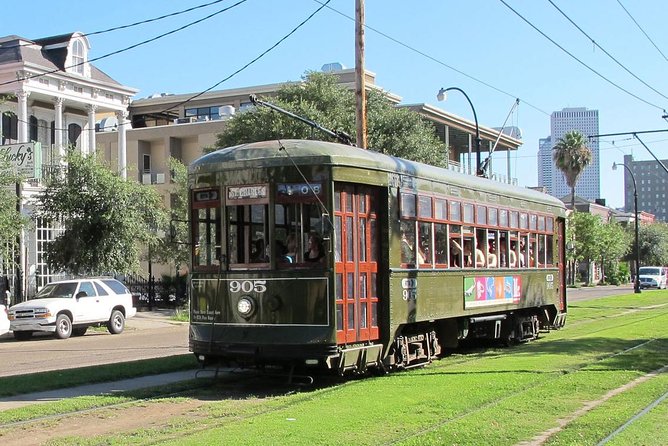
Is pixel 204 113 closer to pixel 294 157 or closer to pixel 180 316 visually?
pixel 180 316

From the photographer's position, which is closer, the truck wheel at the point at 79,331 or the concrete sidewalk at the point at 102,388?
the concrete sidewalk at the point at 102,388

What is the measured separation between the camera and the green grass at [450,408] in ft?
26.7

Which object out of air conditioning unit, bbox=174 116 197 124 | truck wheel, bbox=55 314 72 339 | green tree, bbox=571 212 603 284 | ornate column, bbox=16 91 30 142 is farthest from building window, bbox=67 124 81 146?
green tree, bbox=571 212 603 284

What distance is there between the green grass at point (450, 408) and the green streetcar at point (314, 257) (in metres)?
0.66

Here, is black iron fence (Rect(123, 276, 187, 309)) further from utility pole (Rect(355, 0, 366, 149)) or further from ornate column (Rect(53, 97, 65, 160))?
utility pole (Rect(355, 0, 366, 149))

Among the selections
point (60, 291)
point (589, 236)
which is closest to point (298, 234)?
point (60, 291)

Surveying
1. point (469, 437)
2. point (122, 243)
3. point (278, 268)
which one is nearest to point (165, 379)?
point (278, 268)

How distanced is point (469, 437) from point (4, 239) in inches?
725

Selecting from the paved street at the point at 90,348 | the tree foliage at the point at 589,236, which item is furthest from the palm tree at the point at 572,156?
the paved street at the point at 90,348

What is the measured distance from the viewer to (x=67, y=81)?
3634 cm

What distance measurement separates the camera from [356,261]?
11914 millimetres

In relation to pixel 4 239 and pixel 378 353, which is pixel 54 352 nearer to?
pixel 4 239

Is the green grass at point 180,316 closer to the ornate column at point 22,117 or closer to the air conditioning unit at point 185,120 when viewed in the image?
the ornate column at point 22,117

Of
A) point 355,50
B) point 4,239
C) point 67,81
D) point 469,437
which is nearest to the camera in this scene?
point 469,437
